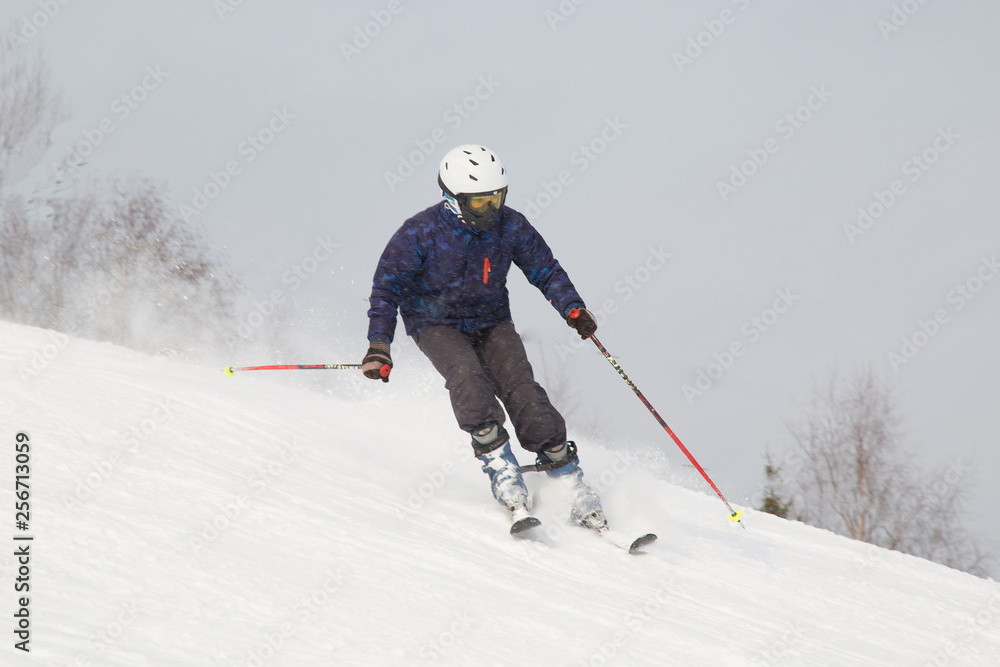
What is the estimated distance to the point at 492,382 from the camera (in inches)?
174

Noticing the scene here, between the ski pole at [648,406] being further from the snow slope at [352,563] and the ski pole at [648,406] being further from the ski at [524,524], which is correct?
the ski at [524,524]

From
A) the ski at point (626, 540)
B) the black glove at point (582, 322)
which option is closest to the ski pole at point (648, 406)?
the black glove at point (582, 322)

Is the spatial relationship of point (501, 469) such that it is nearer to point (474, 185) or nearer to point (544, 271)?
point (544, 271)

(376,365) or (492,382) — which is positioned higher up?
(492,382)

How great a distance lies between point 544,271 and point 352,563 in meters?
2.21

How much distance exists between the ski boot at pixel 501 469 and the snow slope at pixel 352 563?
0.14 metres

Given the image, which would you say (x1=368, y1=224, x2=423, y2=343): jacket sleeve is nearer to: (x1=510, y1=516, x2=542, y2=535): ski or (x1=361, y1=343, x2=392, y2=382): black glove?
(x1=361, y1=343, x2=392, y2=382): black glove

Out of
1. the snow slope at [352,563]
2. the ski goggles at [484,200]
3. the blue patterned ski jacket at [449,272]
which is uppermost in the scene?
the ski goggles at [484,200]

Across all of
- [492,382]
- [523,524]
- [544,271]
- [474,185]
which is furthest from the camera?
[544,271]

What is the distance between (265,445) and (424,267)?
1.32 meters

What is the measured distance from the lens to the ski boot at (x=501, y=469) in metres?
4.00

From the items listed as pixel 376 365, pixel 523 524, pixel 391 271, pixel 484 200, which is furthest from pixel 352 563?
pixel 484 200

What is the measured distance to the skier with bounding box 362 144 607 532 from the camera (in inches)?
162

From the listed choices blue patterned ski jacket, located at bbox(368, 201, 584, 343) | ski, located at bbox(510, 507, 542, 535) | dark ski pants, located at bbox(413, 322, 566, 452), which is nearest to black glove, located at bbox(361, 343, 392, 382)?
blue patterned ski jacket, located at bbox(368, 201, 584, 343)
